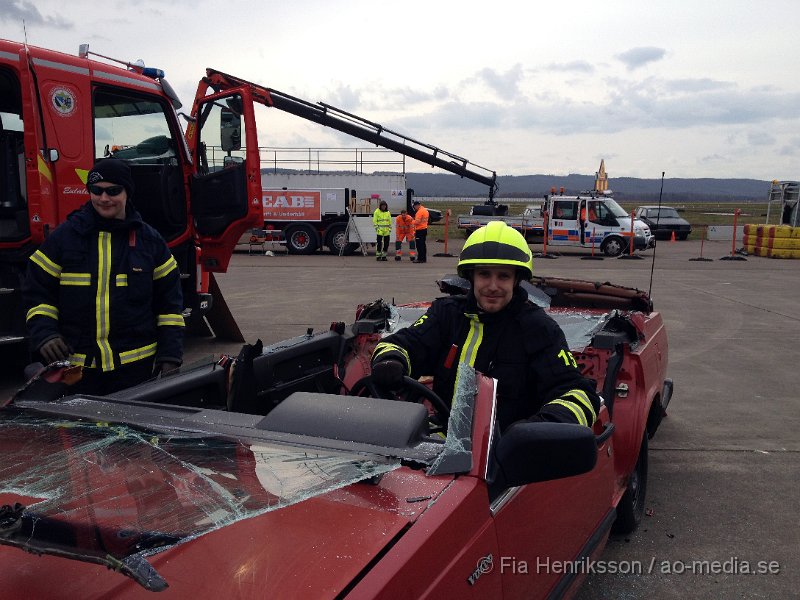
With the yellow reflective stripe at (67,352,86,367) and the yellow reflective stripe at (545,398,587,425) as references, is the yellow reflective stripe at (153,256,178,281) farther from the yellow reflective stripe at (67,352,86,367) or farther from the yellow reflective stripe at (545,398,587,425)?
the yellow reflective stripe at (545,398,587,425)

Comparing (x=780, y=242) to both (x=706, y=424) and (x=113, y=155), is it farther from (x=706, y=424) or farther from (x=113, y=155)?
(x=113, y=155)

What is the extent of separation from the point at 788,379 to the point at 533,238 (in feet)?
56.8

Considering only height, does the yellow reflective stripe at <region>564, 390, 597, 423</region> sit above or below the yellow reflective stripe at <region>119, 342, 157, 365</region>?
above

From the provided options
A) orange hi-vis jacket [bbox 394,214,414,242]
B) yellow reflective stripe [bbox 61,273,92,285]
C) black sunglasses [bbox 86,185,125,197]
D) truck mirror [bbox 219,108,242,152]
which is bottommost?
orange hi-vis jacket [bbox 394,214,414,242]

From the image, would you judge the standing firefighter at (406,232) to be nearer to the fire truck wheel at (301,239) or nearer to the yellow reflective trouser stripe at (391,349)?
the fire truck wheel at (301,239)

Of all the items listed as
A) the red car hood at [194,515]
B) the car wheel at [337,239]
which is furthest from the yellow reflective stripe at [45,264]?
the car wheel at [337,239]

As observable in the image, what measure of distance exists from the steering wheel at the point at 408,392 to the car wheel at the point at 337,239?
18129 mm

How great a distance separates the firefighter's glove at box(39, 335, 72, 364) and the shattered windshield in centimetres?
123

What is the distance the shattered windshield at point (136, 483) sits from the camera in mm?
1280

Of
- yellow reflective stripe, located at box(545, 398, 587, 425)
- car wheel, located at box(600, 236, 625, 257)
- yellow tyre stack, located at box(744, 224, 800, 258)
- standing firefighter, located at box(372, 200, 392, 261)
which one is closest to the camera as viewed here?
yellow reflective stripe, located at box(545, 398, 587, 425)

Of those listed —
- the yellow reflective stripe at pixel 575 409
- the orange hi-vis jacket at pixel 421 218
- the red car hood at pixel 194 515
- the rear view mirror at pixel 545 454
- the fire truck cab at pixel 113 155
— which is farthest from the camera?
the orange hi-vis jacket at pixel 421 218

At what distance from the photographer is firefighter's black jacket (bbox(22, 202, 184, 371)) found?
10.6ft

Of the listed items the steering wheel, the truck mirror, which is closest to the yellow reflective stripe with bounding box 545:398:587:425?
the steering wheel

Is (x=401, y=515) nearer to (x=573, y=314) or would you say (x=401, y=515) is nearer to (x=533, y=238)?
(x=573, y=314)
